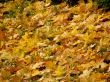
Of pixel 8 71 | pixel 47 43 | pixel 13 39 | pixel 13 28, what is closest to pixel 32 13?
pixel 13 28

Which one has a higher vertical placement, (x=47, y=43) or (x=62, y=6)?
(x=62, y=6)

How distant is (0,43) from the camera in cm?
673

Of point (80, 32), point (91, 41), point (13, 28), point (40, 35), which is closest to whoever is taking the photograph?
point (91, 41)

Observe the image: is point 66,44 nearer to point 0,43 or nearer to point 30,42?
point 30,42

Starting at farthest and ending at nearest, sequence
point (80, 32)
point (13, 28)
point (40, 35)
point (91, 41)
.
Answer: point (13, 28), point (40, 35), point (80, 32), point (91, 41)

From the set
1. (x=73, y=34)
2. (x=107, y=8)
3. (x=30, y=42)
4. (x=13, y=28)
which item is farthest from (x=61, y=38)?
(x=13, y=28)

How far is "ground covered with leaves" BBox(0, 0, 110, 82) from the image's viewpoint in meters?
5.08

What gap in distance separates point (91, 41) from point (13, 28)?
7.71ft

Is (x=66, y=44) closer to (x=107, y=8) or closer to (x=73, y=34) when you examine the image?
(x=73, y=34)

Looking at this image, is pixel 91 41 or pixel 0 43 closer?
pixel 91 41

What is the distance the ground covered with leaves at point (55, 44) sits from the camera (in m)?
5.08

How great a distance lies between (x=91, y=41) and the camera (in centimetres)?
560

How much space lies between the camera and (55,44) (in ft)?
20.0

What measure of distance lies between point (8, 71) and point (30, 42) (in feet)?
2.97
